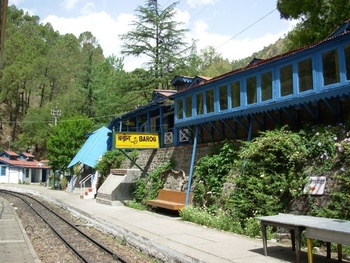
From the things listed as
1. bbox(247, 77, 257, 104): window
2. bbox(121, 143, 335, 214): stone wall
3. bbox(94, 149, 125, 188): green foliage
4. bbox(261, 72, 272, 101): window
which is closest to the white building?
bbox(94, 149, 125, 188): green foliage

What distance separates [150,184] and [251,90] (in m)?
8.07

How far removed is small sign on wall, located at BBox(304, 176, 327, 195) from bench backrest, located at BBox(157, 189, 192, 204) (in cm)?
578

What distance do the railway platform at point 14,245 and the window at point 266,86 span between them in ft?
26.6

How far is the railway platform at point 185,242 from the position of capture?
7.47m

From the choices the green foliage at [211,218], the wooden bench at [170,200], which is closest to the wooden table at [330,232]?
the green foliage at [211,218]

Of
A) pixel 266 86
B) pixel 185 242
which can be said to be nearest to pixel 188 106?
pixel 266 86

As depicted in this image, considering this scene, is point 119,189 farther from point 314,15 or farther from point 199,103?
point 314,15

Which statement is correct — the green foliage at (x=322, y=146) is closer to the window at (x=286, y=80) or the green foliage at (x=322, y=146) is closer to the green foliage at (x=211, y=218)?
the window at (x=286, y=80)

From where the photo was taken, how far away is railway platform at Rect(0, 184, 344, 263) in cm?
747

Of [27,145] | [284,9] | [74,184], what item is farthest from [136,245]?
[27,145]

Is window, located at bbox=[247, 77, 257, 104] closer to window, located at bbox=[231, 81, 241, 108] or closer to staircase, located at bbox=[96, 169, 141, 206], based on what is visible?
window, located at bbox=[231, 81, 241, 108]

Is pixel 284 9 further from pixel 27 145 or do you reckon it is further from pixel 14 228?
pixel 27 145

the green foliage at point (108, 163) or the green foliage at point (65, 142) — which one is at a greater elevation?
the green foliage at point (65, 142)

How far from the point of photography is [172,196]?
1544cm
